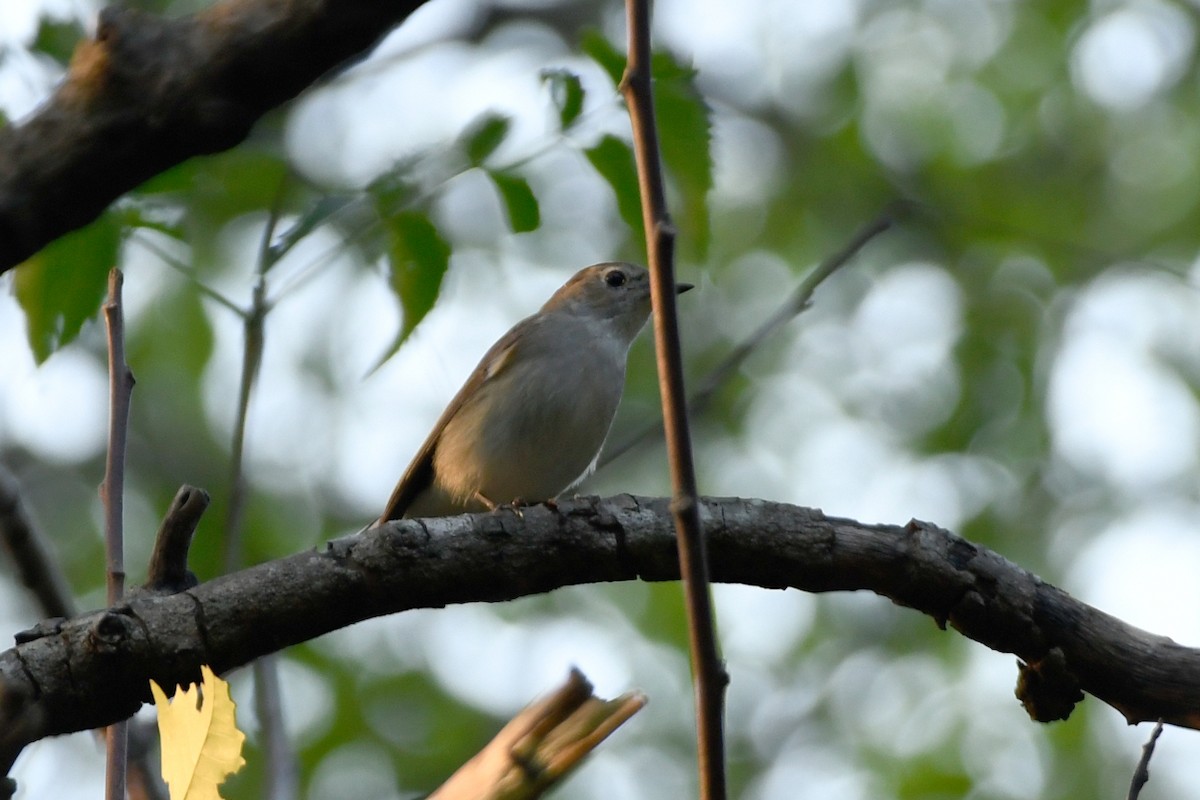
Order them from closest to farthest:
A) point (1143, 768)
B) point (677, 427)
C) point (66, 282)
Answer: point (677, 427) < point (1143, 768) < point (66, 282)

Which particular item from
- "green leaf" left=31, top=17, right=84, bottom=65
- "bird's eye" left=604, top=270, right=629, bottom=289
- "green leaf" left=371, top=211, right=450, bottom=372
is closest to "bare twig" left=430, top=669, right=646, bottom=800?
"green leaf" left=371, top=211, right=450, bottom=372

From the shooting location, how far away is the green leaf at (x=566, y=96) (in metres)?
4.58

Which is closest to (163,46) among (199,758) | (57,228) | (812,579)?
(57,228)

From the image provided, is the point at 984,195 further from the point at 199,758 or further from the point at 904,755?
the point at 199,758

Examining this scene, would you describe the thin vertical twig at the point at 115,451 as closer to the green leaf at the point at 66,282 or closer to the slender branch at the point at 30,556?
the green leaf at the point at 66,282

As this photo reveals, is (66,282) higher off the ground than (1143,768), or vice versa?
(66,282)

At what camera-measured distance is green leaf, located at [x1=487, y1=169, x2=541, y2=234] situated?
4.44 metres

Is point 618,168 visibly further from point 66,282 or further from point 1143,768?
point 1143,768

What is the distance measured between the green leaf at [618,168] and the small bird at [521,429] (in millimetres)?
1938

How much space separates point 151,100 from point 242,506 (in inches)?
72.3

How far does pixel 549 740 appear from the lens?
1604mm

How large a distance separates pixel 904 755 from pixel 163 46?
1038 cm

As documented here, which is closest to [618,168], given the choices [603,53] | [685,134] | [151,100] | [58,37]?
[685,134]

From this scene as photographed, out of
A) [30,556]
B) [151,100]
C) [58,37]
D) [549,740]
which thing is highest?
[58,37]
